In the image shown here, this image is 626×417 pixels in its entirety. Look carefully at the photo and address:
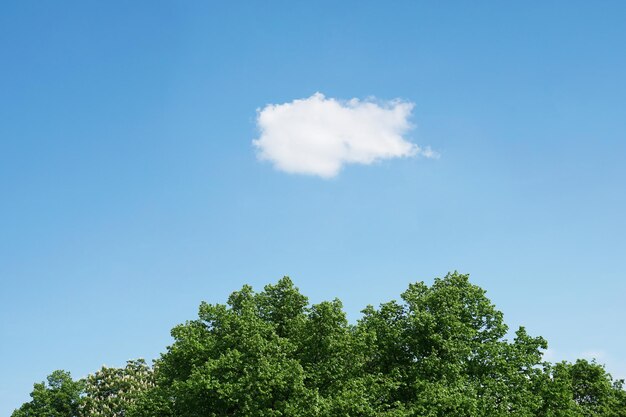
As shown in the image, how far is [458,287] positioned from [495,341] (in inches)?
197

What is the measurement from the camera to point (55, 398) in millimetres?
73062

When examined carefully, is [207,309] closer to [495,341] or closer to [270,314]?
[270,314]

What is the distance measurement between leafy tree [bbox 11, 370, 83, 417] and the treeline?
104 feet

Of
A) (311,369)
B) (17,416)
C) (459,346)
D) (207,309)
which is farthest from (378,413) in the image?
(17,416)

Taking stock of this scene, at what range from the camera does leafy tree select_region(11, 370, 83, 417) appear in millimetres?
71250

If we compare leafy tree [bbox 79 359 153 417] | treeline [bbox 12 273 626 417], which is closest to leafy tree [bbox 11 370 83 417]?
leafy tree [bbox 79 359 153 417]

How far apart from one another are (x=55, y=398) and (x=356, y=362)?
47.1 meters

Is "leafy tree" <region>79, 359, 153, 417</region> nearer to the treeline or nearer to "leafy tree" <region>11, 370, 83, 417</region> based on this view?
"leafy tree" <region>11, 370, 83, 417</region>

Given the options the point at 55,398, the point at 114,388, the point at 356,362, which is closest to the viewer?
the point at 356,362

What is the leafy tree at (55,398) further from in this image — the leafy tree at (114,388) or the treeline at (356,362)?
the treeline at (356,362)

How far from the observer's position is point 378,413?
127 ft

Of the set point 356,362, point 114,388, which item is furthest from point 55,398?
point 356,362

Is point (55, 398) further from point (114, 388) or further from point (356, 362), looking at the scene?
point (356, 362)

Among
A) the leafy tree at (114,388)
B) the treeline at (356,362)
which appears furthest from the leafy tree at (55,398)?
the treeline at (356,362)
